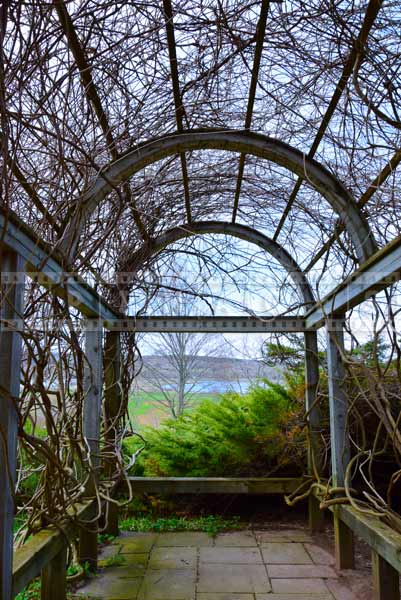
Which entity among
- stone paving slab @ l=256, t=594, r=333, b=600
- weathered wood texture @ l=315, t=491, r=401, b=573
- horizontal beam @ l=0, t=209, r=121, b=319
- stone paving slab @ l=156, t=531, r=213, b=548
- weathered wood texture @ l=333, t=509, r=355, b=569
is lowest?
stone paving slab @ l=156, t=531, r=213, b=548

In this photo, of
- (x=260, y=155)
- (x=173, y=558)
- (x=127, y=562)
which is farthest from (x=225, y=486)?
(x=260, y=155)

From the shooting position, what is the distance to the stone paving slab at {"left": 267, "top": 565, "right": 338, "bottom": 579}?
3571 millimetres

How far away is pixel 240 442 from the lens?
523 centimetres

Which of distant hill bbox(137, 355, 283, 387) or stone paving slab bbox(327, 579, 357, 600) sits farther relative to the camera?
distant hill bbox(137, 355, 283, 387)

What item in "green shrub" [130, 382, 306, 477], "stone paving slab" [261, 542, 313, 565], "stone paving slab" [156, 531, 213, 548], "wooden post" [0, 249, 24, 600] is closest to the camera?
"wooden post" [0, 249, 24, 600]

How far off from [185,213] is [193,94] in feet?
5.94

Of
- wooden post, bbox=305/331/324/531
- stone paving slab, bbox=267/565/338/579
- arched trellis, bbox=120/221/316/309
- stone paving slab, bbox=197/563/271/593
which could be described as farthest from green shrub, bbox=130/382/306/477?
stone paving slab, bbox=197/563/271/593

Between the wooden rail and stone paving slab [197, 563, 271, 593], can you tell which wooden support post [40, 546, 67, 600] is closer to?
stone paving slab [197, 563, 271, 593]

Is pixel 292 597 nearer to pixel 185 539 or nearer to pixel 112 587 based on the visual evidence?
pixel 112 587

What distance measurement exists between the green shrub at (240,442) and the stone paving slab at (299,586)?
4.87ft

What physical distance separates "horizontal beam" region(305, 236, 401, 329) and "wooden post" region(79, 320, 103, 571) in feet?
5.78

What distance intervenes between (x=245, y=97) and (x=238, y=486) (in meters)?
3.41

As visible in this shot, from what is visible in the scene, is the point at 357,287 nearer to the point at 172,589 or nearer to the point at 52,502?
the point at 52,502

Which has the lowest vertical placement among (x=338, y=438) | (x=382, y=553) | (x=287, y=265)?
(x=382, y=553)
